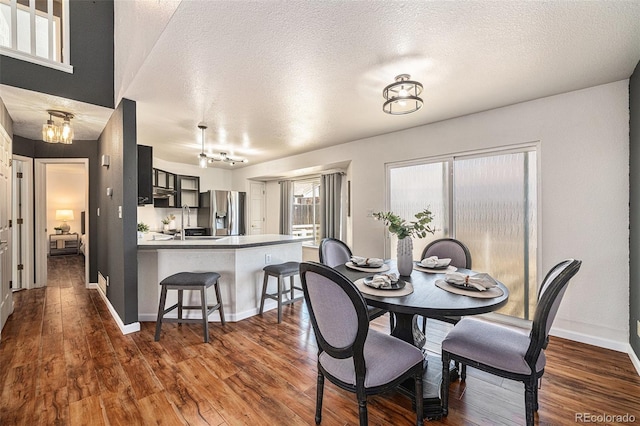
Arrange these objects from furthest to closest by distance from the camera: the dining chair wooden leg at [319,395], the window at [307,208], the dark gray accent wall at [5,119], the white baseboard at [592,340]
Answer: the window at [307,208] < the dark gray accent wall at [5,119] < the white baseboard at [592,340] < the dining chair wooden leg at [319,395]

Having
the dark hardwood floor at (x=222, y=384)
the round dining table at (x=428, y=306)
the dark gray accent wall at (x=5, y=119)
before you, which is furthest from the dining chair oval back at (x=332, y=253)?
the dark gray accent wall at (x=5, y=119)

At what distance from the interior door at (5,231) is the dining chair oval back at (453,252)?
4372 millimetres

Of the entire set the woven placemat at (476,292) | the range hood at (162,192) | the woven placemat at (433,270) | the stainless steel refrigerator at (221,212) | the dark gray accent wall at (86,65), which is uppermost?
the dark gray accent wall at (86,65)

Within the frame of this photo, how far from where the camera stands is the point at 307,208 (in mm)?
6418

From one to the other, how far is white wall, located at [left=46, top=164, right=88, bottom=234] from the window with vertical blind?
9.69 metres

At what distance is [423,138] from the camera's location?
368 centimetres

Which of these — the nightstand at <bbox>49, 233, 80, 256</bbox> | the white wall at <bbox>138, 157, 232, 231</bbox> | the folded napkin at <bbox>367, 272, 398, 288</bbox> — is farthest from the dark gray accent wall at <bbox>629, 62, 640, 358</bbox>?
the nightstand at <bbox>49, 233, 80, 256</bbox>

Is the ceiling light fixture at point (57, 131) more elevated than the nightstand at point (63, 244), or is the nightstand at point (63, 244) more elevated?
the ceiling light fixture at point (57, 131)

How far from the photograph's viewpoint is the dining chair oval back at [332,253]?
9.43 ft

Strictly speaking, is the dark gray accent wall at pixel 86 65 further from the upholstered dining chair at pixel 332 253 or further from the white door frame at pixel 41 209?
the upholstered dining chair at pixel 332 253

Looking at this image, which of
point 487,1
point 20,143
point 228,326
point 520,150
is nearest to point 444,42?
point 487,1

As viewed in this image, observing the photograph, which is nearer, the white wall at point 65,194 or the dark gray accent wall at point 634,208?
the dark gray accent wall at point 634,208

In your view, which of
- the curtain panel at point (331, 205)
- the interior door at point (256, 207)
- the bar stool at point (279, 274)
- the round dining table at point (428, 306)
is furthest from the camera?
the interior door at point (256, 207)

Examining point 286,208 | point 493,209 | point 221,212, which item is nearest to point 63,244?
point 221,212
